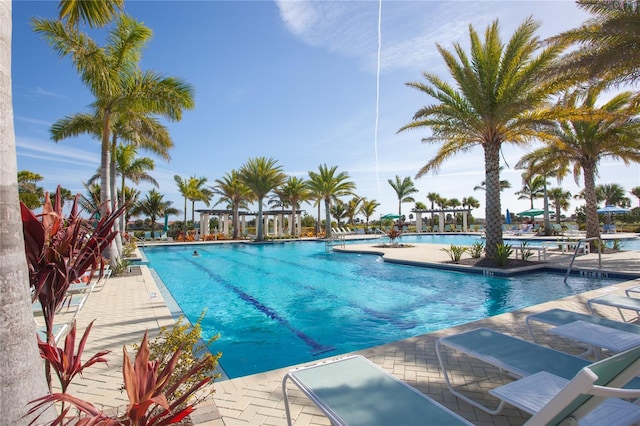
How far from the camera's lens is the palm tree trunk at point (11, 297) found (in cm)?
163

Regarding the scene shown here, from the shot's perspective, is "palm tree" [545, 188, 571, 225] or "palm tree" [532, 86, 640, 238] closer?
"palm tree" [532, 86, 640, 238]

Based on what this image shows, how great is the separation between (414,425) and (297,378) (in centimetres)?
94

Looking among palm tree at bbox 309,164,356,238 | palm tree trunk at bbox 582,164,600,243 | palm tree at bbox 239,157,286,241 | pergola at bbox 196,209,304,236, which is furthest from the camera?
pergola at bbox 196,209,304,236

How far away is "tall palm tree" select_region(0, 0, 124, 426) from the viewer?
163 centimetres

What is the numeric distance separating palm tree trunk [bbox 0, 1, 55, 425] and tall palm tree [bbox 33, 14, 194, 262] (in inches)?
339

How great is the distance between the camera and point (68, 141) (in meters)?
13.4

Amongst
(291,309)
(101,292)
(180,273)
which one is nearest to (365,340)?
(291,309)

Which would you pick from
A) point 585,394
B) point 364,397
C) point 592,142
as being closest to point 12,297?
point 364,397

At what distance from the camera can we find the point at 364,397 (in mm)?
2264

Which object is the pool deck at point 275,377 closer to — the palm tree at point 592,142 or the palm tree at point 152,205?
the palm tree at point 592,142

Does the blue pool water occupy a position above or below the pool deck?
below

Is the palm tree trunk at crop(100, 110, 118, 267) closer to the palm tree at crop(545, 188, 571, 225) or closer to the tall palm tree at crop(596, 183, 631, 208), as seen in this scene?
the palm tree at crop(545, 188, 571, 225)


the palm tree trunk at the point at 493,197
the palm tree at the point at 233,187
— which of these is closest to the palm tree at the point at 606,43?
the palm tree trunk at the point at 493,197

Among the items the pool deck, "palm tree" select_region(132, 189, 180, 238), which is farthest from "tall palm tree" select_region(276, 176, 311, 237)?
the pool deck
